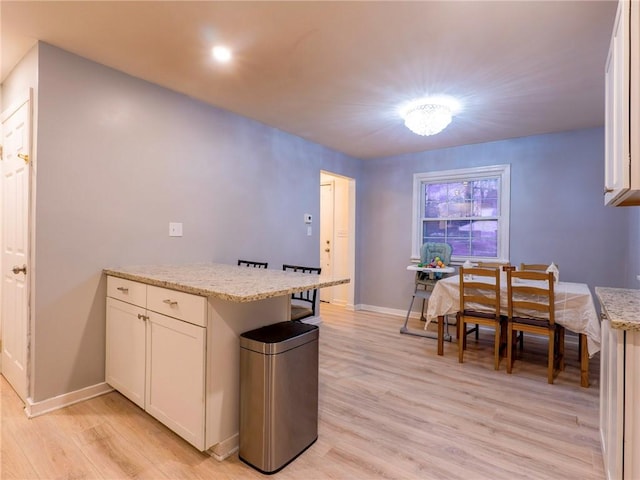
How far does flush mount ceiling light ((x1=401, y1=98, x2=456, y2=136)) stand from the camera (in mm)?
3021

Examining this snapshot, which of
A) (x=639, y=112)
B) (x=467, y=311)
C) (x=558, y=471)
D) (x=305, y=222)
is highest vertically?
(x=639, y=112)

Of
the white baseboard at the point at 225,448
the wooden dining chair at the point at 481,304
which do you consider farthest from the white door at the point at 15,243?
the wooden dining chair at the point at 481,304

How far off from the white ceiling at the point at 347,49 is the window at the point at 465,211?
1152 mm

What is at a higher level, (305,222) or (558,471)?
(305,222)

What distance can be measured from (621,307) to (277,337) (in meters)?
1.57

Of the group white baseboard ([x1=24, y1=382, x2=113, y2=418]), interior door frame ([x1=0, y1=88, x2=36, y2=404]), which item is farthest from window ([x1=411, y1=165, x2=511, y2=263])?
interior door frame ([x1=0, y1=88, x2=36, y2=404])

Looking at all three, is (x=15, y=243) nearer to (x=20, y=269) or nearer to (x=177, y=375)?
(x=20, y=269)

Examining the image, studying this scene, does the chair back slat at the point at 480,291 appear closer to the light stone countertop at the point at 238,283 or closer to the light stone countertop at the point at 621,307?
the light stone countertop at the point at 621,307

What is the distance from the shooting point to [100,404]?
2367 mm

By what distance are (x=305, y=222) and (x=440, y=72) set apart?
7.75 ft

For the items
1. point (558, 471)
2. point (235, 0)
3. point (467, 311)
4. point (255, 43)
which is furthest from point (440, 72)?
point (558, 471)

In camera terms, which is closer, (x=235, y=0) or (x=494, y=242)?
(x=235, y=0)

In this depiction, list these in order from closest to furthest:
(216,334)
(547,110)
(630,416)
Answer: (630,416), (216,334), (547,110)

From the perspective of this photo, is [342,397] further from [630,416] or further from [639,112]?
[639,112]
